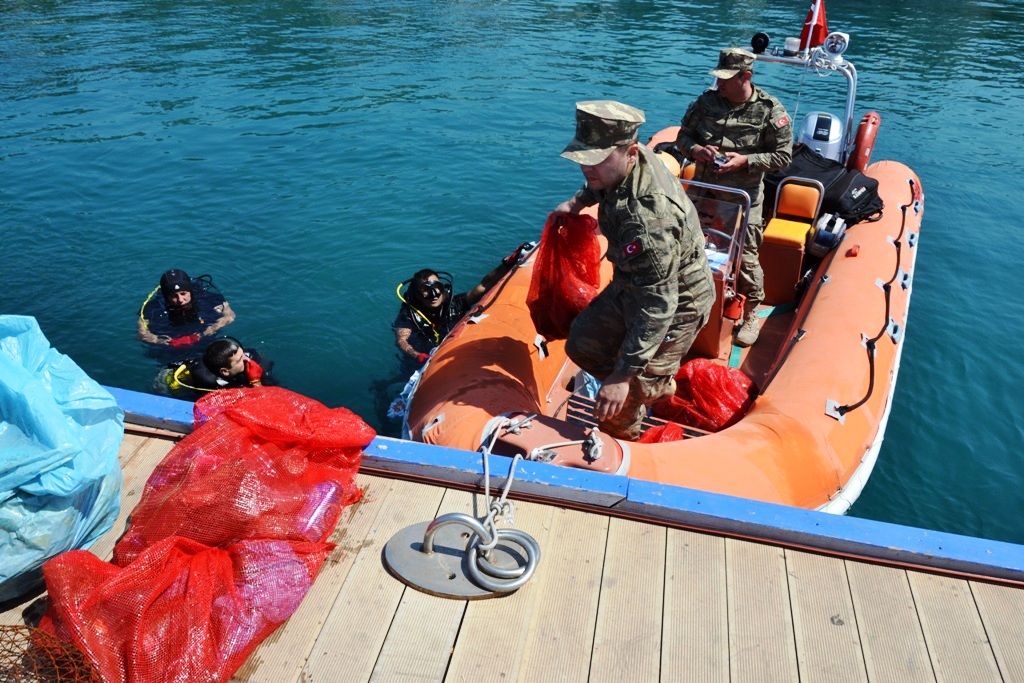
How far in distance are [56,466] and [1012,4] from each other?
2435 cm

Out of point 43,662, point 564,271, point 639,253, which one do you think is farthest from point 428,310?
point 43,662

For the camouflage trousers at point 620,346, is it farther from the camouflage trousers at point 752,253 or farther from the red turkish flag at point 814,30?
the red turkish flag at point 814,30

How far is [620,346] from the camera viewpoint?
11.3 feet

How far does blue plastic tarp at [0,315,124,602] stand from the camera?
210 cm

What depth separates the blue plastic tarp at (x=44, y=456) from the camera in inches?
82.7

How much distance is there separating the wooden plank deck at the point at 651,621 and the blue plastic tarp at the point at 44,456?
0.21 metres

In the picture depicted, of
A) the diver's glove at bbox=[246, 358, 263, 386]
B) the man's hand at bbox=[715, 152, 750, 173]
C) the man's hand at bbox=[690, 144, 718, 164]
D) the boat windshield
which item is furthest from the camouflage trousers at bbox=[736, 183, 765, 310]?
the diver's glove at bbox=[246, 358, 263, 386]

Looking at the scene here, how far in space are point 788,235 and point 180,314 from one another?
4713 millimetres

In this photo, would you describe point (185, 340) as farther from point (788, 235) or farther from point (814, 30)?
point (814, 30)

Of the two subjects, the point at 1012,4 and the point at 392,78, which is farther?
the point at 1012,4

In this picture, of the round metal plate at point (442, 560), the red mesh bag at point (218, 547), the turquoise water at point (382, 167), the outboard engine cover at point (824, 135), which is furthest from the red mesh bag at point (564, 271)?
the outboard engine cover at point (824, 135)

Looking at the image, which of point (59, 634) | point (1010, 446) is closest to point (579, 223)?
point (59, 634)

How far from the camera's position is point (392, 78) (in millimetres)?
13508

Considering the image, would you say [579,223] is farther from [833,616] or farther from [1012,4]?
[1012,4]
